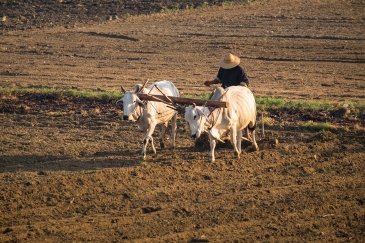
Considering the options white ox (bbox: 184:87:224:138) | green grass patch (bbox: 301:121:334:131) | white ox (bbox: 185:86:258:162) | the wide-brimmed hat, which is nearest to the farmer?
the wide-brimmed hat

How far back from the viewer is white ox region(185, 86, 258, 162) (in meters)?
13.2

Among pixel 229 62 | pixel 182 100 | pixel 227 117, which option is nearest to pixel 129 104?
pixel 182 100

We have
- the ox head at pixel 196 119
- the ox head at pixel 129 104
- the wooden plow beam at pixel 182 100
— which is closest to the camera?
the ox head at pixel 196 119

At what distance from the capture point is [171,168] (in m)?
13.3

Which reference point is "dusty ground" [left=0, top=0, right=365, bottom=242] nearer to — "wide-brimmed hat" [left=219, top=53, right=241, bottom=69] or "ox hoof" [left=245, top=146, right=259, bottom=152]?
"ox hoof" [left=245, top=146, right=259, bottom=152]

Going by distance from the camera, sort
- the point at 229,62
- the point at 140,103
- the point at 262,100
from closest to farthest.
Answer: the point at 140,103, the point at 229,62, the point at 262,100

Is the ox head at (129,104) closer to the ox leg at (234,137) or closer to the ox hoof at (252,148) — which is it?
the ox leg at (234,137)

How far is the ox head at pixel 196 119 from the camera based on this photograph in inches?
517

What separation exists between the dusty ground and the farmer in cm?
135

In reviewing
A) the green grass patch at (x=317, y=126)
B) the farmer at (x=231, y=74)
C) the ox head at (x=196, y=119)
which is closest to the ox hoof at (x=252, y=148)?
the farmer at (x=231, y=74)

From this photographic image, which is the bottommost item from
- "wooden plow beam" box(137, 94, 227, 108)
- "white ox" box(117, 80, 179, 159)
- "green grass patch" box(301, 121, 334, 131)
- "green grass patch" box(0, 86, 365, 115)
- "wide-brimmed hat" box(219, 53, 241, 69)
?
"green grass patch" box(0, 86, 365, 115)

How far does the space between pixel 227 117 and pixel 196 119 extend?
78cm

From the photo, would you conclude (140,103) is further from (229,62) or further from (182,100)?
(229,62)

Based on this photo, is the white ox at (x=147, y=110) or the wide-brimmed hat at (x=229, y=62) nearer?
the white ox at (x=147, y=110)
